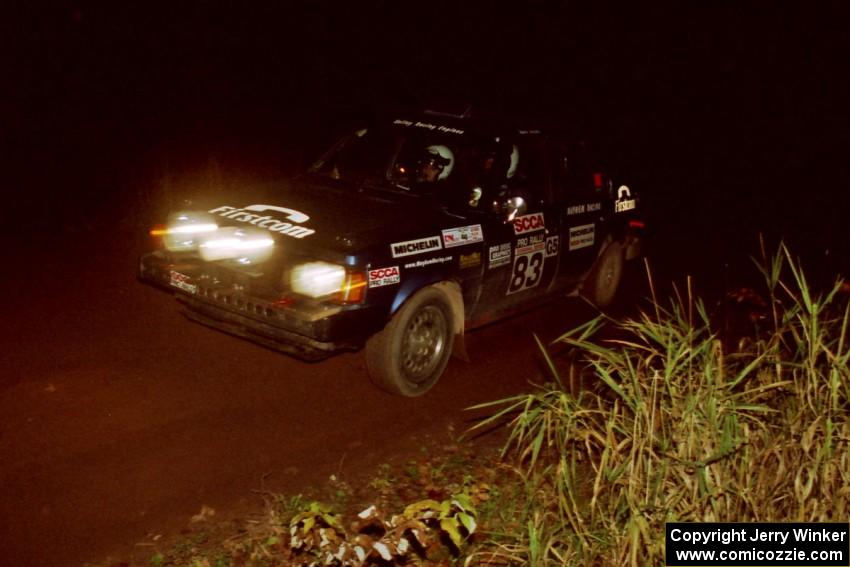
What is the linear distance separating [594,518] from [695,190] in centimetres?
Answer: 1430

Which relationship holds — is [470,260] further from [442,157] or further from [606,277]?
[606,277]

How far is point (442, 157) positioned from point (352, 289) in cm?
164

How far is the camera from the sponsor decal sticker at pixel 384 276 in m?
4.95

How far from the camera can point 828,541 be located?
11.6 ft

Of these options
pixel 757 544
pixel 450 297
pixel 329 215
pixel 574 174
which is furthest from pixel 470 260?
pixel 757 544

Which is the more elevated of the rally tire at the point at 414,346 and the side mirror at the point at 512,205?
the side mirror at the point at 512,205

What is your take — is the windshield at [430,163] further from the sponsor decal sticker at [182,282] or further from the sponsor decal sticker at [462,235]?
the sponsor decal sticker at [182,282]

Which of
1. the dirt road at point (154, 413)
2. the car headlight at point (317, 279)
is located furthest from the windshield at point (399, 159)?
the dirt road at point (154, 413)

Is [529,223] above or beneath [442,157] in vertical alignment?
beneath

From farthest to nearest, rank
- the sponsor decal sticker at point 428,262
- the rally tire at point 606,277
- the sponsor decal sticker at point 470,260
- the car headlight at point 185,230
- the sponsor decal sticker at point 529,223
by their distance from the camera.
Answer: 1. the rally tire at point 606,277
2. the sponsor decal sticker at point 529,223
3. the sponsor decal sticker at point 470,260
4. the car headlight at point 185,230
5. the sponsor decal sticker at point 428,262

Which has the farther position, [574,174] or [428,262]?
[574,174]

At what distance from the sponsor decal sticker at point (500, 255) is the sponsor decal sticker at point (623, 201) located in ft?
5.77

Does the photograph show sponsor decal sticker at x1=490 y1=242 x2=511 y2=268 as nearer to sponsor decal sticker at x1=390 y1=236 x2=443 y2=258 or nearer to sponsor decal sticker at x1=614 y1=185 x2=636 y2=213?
sponsor decal sticker at x1=390 y1=236 x2=443 y2=258

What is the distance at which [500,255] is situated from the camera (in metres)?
5.90
